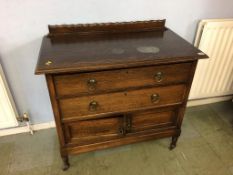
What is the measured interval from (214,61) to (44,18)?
1.32m

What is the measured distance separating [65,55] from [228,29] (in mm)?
1230

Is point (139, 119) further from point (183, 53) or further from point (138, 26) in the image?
point (138, 26)

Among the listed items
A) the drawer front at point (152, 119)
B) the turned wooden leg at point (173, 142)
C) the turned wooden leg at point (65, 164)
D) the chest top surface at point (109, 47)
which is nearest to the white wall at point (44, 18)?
the chest top surface at point (109, 47)

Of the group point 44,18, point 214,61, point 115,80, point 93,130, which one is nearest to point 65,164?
point 93,130

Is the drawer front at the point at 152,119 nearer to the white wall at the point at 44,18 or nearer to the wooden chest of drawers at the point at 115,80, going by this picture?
the wooden chest of drawers at the point at 115,80

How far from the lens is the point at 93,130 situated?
125 cm

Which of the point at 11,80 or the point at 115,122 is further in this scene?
the point at 11,80

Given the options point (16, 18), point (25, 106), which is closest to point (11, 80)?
point (25, 106)

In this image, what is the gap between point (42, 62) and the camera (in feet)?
3.20

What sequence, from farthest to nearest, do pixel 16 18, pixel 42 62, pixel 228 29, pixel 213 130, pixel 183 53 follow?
pixel 213 130
pixel 228 29
pixel 16 18
pixel 183 53
pixel 42 62

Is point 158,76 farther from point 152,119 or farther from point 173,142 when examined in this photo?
point 173,142

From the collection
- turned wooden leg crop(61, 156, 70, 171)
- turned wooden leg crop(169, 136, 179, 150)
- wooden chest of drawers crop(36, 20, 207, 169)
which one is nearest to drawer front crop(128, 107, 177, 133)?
wooden chest of drawers crop(36, 20, 207, 169)

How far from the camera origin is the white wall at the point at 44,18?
4.03ft

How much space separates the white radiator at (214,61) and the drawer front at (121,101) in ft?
1.83
